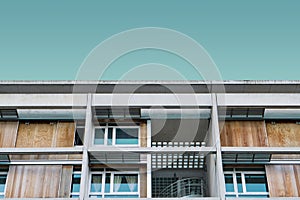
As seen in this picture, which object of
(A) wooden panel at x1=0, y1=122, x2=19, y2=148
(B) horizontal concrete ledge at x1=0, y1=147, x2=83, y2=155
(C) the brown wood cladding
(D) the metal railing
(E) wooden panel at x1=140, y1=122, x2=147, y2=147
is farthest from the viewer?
(E) wooden panel at x1=140, y1=122, x2=147, y2=147

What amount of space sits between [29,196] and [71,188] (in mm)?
1162

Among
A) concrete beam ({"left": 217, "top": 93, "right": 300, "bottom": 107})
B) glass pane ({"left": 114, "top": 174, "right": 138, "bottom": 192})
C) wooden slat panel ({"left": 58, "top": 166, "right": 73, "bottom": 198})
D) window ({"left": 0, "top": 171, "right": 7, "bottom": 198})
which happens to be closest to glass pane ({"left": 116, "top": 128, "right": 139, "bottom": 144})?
glass pane ({"left": 114, "top": 174, "right": 138, "bottom": 192})

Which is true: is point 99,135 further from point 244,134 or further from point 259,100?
point 259,100

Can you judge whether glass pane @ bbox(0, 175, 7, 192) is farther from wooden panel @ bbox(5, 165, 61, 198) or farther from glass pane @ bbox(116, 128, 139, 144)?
glass pane @ bbox(116, 128, 139, 144)

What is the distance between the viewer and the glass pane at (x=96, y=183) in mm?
10609

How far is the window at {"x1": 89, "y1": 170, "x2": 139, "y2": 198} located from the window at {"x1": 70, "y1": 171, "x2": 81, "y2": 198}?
39cm

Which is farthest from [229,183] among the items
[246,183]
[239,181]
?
[246,183]

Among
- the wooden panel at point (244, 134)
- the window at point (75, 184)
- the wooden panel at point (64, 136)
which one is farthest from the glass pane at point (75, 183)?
the wooden panel at point (244, 134)

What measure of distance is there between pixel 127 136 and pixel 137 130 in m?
0.37

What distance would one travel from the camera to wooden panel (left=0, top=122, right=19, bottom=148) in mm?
11004

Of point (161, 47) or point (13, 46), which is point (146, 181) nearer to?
point (161, 47)

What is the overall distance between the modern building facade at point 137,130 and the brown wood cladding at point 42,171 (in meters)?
0.03

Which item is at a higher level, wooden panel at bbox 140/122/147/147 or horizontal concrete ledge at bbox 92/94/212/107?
horizontal concrete ledge at bbox 92/94/212/107

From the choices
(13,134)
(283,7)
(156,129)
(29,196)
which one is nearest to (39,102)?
(13,134)
